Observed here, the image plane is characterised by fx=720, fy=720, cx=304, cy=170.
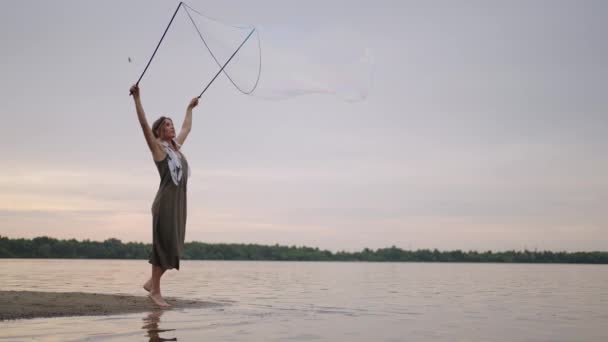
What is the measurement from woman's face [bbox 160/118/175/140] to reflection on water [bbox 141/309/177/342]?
2.85 meters

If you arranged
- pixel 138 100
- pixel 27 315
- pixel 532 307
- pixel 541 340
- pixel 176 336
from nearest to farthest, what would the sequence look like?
pixel 176 336
pixel 541 340
pixel 27 315
pixel 138 100
pixel 532 307

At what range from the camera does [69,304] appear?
1073 cm

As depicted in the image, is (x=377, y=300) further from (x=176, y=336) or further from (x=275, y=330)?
(x=176, y=336)

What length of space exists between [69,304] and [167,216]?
1.96m

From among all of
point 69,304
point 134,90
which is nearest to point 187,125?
point 134,90

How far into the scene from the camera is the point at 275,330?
29.4ft

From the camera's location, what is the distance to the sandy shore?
32.0 feet

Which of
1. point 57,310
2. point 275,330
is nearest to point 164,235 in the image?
point 57,310

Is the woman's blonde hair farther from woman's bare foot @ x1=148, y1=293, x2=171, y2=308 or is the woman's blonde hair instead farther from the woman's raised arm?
woman's bare foot @ x1=148, y1=293, x2=171, y2=308

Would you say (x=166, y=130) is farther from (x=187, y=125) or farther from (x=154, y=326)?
(x=154, y=326)

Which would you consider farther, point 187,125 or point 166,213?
point 187,125

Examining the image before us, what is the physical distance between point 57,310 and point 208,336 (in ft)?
9.70

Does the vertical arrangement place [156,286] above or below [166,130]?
below

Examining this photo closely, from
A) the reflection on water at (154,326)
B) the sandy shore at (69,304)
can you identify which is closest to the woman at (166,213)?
the sandy shore at (69,304)
